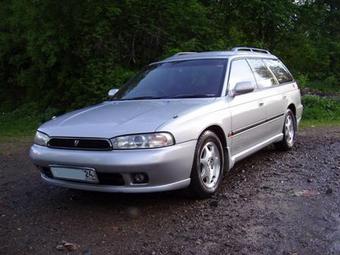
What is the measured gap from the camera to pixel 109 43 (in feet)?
45.0

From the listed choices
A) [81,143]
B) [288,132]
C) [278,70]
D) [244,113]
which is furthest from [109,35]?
[81,143]

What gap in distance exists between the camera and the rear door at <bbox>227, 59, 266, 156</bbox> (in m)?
5.86

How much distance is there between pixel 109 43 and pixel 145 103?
828cm

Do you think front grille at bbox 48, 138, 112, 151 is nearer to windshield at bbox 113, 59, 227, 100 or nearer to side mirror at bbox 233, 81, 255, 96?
windshield at bbox 113, 59, 227, 100

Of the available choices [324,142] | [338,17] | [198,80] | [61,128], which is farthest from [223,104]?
[338,17]

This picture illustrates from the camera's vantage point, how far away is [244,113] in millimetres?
6074

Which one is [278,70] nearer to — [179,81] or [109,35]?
[179,81]

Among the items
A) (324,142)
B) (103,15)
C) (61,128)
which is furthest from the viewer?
(103,15)

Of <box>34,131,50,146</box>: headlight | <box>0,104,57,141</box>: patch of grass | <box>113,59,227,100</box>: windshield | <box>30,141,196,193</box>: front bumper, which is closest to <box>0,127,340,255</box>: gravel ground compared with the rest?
<box>30,141,196,193</box>: front bumper

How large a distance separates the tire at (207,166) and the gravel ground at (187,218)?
0.13 meters

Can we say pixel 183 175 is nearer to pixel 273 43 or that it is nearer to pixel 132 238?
pixel 132 238

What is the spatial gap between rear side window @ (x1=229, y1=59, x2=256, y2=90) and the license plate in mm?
2068

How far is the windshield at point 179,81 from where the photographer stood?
596 cm

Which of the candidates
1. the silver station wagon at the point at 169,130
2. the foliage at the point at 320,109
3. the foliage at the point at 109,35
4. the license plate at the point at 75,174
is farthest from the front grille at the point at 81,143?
the foliage at the point at 320,109
